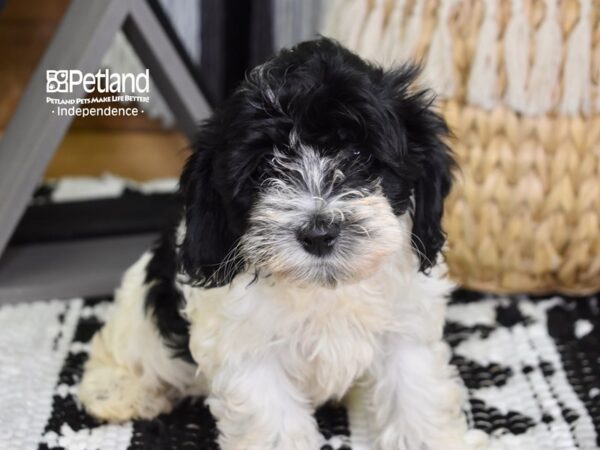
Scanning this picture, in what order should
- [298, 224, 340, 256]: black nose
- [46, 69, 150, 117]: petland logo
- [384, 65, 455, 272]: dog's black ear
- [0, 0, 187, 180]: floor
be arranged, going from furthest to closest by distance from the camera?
[0, 0, 187, 180]: floor
[46, 69, 150, 117]: petland logo
[384, 65, 455, 272]: dog's black ear
[298, 224, 340, 256]: black nose

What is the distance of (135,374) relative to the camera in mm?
2221

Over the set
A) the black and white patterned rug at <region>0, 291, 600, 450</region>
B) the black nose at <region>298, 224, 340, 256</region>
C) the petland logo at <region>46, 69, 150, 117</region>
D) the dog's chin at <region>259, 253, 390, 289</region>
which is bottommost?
the black and white patterned rug at <region>0, 291, 600, 450</region>

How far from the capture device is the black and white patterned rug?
2066mm

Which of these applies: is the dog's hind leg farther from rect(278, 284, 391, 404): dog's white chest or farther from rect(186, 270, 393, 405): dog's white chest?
rect(278, 284, 391, 404): dog's white chest

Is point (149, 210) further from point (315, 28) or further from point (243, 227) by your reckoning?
point (243, 227)

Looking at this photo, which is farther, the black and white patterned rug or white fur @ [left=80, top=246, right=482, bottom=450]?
the black and white patterned rug

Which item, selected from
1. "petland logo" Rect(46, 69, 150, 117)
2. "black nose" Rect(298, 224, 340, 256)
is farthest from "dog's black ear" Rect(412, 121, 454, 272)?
"petland logo" Rect(46, 69, 150, 117)

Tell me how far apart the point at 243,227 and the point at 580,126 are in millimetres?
1214

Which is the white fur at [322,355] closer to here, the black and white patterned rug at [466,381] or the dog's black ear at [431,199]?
the dog's black ear at [431,199]

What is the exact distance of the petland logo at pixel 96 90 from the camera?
260 cm

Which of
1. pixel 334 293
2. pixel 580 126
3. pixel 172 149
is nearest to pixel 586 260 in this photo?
pixel 580 126

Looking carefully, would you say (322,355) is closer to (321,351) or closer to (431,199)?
(321,351)

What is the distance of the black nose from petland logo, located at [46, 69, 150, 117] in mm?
1272

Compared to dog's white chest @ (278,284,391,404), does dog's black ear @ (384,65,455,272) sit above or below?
above
